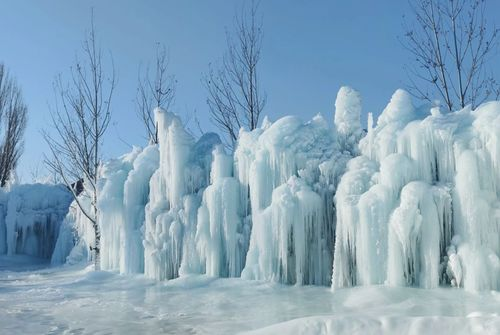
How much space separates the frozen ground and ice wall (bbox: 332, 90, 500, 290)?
1.23 feet

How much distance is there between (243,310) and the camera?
5547 millimetres

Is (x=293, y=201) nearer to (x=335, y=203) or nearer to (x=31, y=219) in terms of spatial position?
(x=335, y=203)

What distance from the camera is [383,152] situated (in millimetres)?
7145

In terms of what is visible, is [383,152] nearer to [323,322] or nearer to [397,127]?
[397,127]

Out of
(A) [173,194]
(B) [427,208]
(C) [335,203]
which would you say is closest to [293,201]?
(C) [335,203]

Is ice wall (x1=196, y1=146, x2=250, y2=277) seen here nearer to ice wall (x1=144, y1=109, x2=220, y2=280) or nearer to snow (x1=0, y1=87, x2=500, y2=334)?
snow (x1=0, y1=87, x2=500, y2=334)

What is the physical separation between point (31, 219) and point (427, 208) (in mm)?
15411

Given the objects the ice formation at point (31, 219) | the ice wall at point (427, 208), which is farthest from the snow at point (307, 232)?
the ice formation at point (31, 219)

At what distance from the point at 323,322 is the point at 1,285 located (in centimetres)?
830

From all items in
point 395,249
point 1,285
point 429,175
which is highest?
point 429,175

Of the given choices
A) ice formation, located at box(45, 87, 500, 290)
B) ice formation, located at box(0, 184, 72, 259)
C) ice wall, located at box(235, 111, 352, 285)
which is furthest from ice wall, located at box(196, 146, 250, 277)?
ice formation, located at box(0, 184, 72, 259)

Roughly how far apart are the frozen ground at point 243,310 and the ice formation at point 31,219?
10.0 m

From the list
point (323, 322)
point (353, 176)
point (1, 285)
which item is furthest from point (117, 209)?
point (323, 322)

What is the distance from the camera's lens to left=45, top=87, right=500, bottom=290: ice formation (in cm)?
Result: 626
